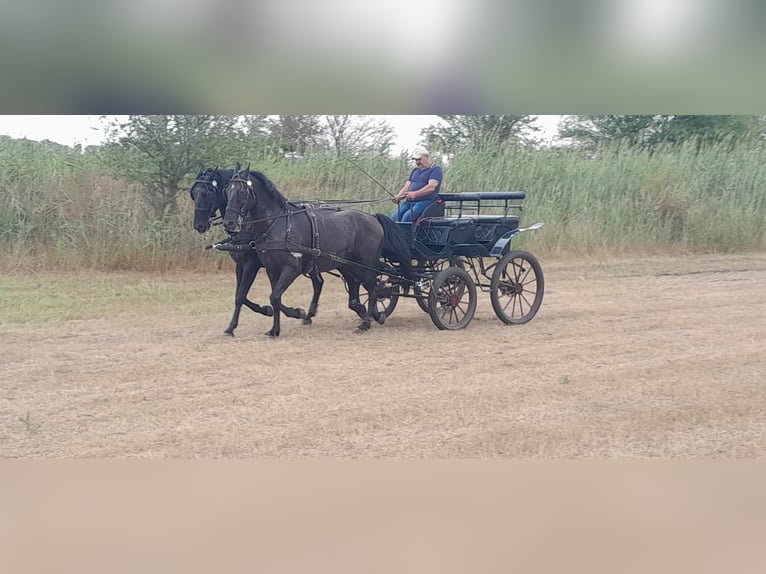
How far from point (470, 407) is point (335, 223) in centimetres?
373

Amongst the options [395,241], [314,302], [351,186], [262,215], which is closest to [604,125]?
[262,215]

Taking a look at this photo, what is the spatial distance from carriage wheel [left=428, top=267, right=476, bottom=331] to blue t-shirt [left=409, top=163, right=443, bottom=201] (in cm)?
81

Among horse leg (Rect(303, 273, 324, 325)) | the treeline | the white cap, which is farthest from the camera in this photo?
the treeline

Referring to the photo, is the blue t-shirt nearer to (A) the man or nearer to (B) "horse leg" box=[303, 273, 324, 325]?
(A) the man

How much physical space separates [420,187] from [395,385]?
10.8 feet

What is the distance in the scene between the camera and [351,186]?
16.5 m

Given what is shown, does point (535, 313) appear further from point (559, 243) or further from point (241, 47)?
point (241, 47)

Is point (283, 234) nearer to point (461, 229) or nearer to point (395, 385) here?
point (461, 229)

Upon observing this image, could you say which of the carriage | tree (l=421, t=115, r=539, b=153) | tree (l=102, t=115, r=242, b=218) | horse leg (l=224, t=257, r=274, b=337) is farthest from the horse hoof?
tree (l=102, t=115, r=242, b=218)

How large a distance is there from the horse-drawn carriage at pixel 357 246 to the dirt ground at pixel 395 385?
1.38ft

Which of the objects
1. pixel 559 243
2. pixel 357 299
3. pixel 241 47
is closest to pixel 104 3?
pixel 241 47

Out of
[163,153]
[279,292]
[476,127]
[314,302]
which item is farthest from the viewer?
[163,153]

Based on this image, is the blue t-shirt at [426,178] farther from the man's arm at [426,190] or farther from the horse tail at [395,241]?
the horse tail at [395,241]

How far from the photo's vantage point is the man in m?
9.57
